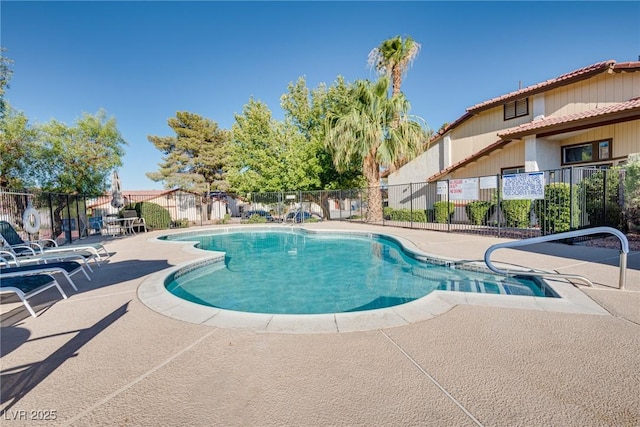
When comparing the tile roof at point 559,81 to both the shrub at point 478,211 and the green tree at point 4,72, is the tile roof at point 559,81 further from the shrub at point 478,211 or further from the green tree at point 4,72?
the green tree at point 4,72

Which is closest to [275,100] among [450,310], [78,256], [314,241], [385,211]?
[385,211]

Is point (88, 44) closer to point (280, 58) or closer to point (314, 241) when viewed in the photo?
point (280, 58)

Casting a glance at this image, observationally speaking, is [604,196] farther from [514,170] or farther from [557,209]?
[514,170]

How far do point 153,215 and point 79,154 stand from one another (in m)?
5.43

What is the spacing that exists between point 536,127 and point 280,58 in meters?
13.8

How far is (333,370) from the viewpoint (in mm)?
2229

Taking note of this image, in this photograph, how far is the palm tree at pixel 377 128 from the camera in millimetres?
14305

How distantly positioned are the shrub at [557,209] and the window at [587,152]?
4.26 m

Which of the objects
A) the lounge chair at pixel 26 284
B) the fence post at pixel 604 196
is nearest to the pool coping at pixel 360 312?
the lounge chair at pixel 26 284

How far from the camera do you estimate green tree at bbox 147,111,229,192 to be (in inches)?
1029

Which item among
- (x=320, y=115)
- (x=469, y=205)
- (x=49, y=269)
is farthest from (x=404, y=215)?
(x=49, y=269)

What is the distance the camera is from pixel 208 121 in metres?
27.9

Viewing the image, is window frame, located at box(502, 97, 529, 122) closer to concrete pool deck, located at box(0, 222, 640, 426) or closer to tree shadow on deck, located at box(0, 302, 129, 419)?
concrete pool deck, located at box(0, 222, 640, 426)

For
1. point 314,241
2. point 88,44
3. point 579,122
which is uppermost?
point 88,44
